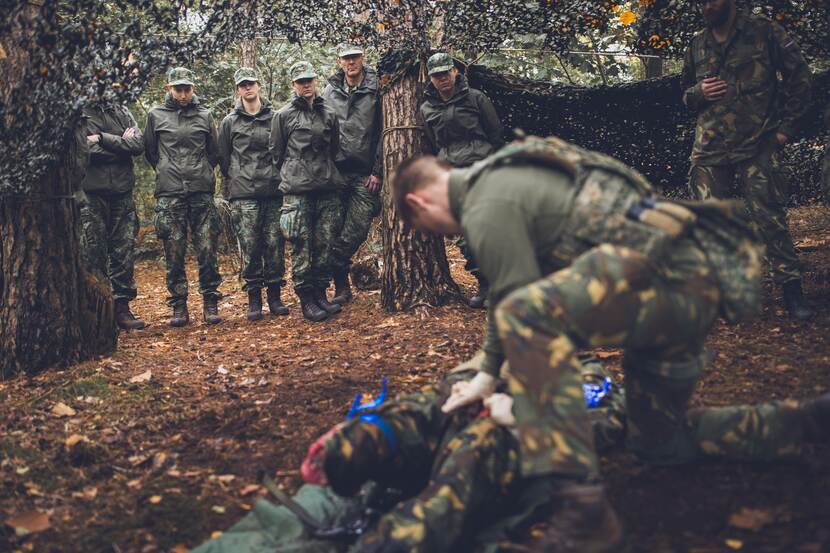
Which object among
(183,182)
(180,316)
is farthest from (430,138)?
(180,316)

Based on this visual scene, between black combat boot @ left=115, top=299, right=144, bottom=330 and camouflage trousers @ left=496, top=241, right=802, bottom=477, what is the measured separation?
5.48m

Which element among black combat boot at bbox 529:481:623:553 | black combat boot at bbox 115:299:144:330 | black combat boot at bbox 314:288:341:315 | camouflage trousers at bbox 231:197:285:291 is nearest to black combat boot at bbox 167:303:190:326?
black combat boot at bbox 115:299:144:330

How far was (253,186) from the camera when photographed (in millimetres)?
7137

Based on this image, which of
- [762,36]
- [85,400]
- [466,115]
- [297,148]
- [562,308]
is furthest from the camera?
[297,148]

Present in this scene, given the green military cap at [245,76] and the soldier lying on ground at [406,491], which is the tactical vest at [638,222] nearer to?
the soldier lying on ground at [406,491]

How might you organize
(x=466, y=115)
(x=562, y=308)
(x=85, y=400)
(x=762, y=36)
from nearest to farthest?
1. (x=562, y=308)
2. (x=85, y=400)
3. (x=762, y=36)
4. (x=466, y=115)

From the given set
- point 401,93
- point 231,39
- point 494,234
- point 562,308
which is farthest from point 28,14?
point 562,308

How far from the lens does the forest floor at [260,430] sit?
2.71m

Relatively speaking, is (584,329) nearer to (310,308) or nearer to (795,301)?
(795,301)

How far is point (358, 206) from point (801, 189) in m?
4.33

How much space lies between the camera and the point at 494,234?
2.44m

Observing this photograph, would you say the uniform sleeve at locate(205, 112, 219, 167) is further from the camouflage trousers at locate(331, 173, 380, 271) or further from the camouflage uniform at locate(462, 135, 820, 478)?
the camouflage uniform at locate(462, 135, 820, 478)

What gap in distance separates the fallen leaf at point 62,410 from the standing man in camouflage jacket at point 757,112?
454cm

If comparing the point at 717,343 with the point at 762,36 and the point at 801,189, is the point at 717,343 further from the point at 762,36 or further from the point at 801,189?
the point at 801,189
